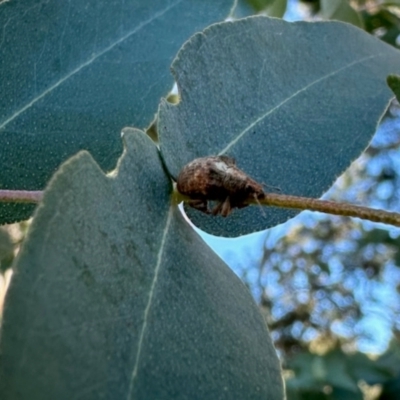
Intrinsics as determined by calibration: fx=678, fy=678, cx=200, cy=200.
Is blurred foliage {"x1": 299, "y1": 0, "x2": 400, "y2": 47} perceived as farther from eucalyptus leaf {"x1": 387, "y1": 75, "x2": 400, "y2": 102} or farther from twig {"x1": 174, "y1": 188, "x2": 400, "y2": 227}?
twig {"x1": 174, "y1": 188, "x2": 400, "y2": 227}

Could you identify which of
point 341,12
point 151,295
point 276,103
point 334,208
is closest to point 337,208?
point 334,208

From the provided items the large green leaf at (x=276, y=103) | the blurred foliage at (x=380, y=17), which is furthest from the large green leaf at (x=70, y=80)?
the blurred foliage at (x=380, y=17)

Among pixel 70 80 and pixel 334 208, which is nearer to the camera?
pixel 334 208

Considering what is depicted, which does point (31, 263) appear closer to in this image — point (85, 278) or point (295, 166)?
point (85, 278)

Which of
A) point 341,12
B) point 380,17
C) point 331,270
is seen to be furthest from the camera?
point 331,270

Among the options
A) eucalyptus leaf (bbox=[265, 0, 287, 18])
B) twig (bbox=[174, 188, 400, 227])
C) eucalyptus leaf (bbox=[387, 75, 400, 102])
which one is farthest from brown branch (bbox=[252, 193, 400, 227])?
eucalyptus leaf (bbox=[265, 0, 287, 18])

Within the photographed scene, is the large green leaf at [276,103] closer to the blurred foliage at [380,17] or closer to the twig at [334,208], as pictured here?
the twig at [334,208]

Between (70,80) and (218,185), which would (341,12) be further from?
(218,185)
